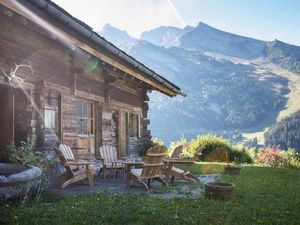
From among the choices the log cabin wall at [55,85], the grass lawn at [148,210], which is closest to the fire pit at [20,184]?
the grass lawn at [148,210]

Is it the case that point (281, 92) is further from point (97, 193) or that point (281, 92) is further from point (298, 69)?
point (97, 193)

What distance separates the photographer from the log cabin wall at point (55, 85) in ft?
24.5

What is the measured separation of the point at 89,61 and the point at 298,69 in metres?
198

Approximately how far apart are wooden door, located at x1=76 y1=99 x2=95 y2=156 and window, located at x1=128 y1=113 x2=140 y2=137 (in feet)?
9.35

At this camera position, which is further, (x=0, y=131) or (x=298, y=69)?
(x=298, y=69)

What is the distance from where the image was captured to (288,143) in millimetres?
95812

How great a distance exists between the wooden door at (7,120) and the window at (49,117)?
90 centimetres

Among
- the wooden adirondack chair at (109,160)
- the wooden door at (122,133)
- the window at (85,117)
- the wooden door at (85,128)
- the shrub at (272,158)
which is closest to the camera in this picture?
the wooden adirondack chair at (109,160)

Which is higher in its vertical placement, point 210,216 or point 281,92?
point 281,92

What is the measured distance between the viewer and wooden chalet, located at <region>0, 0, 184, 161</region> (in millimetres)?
6833

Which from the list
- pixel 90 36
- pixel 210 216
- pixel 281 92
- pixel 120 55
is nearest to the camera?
pixel 210 216

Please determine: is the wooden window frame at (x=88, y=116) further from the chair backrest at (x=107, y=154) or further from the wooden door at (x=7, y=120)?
the wooden door at (x=7, y=120)

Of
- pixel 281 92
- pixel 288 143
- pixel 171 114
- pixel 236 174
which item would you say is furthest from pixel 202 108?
pixel 236 174

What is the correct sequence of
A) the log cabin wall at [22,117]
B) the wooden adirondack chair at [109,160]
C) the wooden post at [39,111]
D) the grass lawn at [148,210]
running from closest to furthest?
1. the grass lawn at [148,210]
2. the log cabin wall at [22,117]
3. the wooden post at [39,111]
4. the wooden adirondack chair at [109,160]
